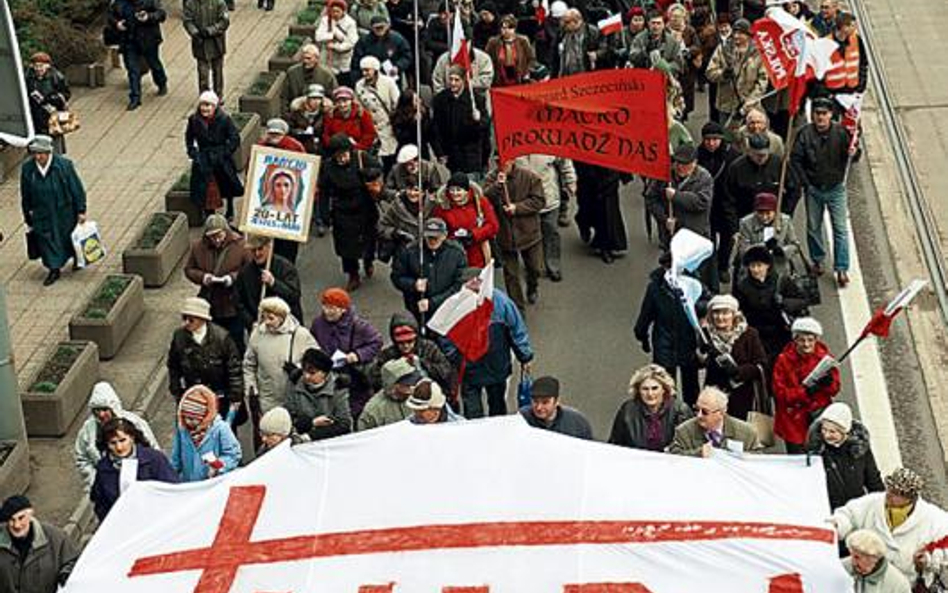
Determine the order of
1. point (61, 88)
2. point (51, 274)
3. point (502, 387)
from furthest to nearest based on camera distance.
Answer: point (61, 88) < point (51, 274) < point (502, 387)

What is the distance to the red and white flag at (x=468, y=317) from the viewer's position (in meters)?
13.8

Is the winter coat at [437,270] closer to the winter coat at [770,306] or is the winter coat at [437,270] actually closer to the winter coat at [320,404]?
the winter coat at [770,306]

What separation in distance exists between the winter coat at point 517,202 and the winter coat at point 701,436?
4.80 metres

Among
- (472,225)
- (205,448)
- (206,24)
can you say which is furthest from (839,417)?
(206,24)

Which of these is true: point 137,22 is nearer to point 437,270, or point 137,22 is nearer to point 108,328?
point 108,328

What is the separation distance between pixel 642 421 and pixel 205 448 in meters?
2.41

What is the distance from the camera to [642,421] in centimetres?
1284

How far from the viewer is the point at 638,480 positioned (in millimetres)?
10273

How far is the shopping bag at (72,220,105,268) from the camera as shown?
1808 centimetres

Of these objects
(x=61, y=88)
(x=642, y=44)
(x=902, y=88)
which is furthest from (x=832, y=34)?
(x=61, y=88)

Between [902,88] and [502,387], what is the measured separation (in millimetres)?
10443

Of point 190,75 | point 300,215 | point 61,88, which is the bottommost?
point 190,75

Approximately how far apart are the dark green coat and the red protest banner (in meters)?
4.07

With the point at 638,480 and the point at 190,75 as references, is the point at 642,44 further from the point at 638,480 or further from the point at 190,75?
the point at 638,480
